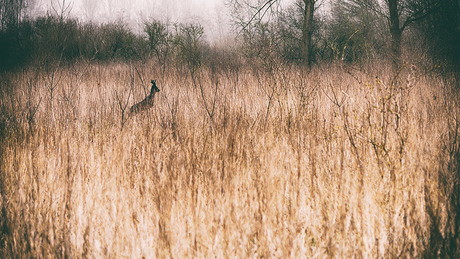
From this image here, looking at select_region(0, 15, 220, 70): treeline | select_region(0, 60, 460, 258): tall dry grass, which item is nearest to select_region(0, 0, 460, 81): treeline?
select_region(0, 15, 220, 70): treeline

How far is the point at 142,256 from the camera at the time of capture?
128 cm

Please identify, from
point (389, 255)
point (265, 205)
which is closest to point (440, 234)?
point (389, 255)

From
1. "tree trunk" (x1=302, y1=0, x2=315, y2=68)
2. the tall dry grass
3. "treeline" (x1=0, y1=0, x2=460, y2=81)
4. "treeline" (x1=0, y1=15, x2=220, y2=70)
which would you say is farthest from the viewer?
"treeline" (x1=0, y1=15, x2=220, y2=70)

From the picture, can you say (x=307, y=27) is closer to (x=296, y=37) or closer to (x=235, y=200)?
(x=296, y=37)

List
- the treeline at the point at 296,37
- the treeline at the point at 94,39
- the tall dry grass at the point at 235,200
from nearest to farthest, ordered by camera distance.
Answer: the tall dry grass at the point at 235,200, the treeline at the point at 296,37, the treeline at the point at 94,39

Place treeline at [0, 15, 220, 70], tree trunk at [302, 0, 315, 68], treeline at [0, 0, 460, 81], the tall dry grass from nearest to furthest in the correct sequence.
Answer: the tall dry grass
treeline at [0, 0, 460, 81]
tree trunk at [302, 0, 315, 68]
treeline at [0, 15, 220, 70]

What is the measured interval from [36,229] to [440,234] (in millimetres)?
2228

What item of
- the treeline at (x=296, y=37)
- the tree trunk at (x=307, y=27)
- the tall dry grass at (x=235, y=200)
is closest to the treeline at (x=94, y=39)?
the treeline at (x=296, y=37)

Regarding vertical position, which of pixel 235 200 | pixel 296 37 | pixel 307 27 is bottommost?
pixel 235 200

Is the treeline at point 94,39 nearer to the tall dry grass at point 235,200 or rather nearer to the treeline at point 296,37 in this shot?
the treeline at point 296,37

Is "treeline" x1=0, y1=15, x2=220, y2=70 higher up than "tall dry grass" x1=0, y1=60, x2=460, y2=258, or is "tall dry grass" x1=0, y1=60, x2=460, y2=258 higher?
"treeline" x1=0, y1=15, x2=220, y2=70

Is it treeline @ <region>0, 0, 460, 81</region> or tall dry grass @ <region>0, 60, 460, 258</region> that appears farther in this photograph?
treeline @ <region>0, 0, 460, 81</region>

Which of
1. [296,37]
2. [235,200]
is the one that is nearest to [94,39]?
[296,37]

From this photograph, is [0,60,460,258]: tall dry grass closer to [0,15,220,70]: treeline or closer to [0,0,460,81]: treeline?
[0,0,460,81]: treeline
